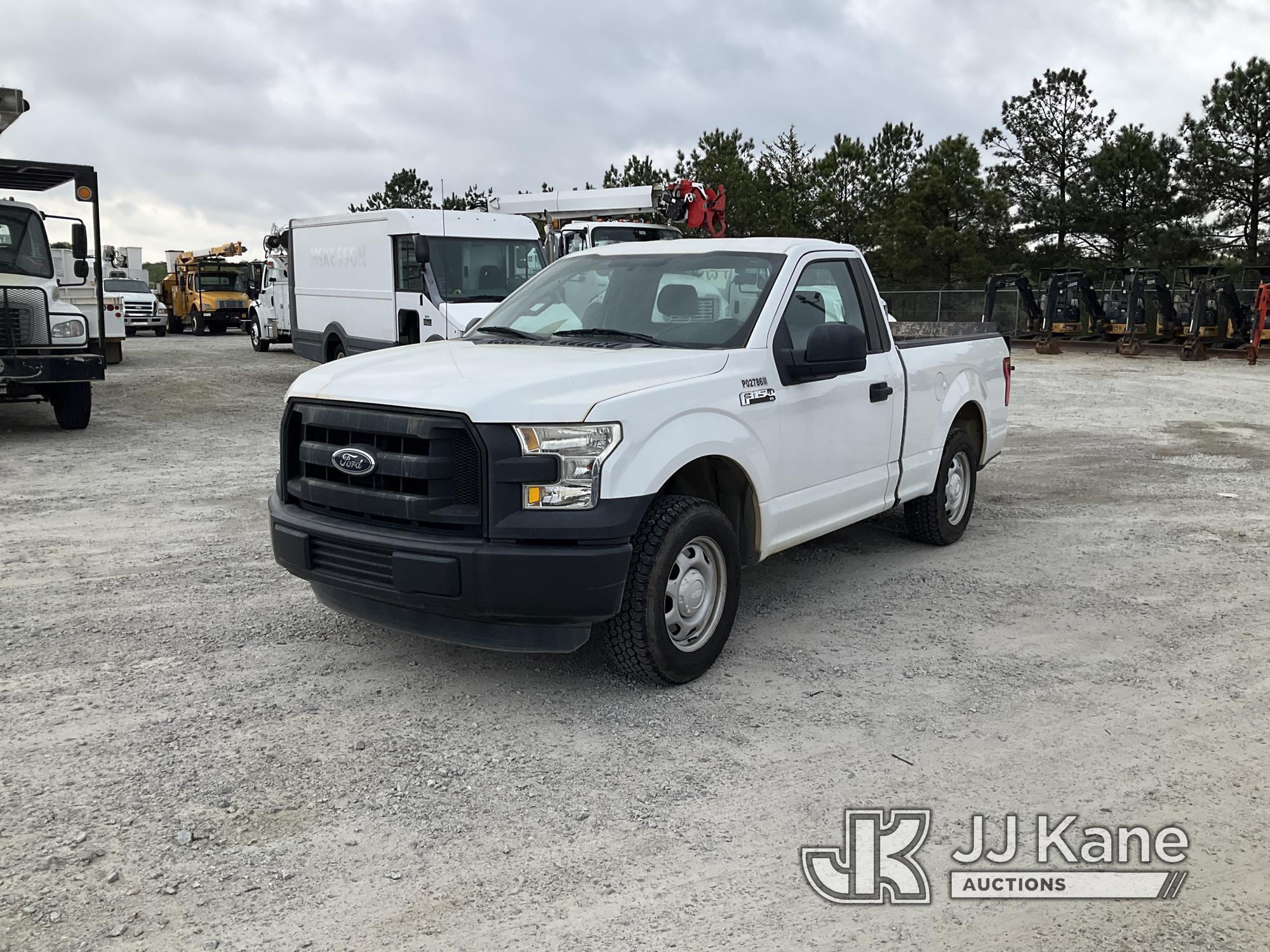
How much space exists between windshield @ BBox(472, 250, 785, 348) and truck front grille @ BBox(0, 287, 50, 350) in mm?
7784

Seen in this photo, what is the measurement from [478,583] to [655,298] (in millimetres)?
2059

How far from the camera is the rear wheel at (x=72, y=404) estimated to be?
12.5 meters

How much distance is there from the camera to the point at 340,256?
1728 cm

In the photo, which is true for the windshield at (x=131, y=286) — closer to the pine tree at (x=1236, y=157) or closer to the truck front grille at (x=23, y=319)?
the truck front grille at (x=23, y=319)

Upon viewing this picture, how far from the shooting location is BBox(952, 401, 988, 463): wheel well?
24.7 feet

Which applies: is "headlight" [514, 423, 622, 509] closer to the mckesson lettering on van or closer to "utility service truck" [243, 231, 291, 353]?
the mckesson lettering on van

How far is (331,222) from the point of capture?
17.5m

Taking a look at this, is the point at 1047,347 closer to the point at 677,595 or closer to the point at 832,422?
the point at 832,422

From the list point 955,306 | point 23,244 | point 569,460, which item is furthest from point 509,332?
point 955,306

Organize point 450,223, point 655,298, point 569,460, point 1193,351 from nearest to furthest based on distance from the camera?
1. point 569,460
2. point 655,298
3. point 450,223
4. point 1193,351

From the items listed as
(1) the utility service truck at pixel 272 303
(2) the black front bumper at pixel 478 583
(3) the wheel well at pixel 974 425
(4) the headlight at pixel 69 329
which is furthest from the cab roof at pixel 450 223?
(2) the black front bumper at pixel 478 583

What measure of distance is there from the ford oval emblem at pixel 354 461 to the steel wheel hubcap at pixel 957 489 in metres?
4.11

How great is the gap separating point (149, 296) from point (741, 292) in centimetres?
3395

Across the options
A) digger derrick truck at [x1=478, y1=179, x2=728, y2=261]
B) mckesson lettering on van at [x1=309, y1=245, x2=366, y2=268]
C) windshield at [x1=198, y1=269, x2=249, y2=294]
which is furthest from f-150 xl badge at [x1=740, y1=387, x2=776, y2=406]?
windshield at [x1=198, y1=269, x2=249, y2=294]
